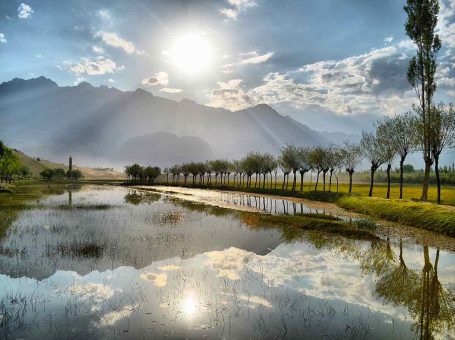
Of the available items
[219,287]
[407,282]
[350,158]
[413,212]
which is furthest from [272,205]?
[219,287]

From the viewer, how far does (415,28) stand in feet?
204

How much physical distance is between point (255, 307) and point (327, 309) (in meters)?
3.59

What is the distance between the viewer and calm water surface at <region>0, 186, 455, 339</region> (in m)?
14.7

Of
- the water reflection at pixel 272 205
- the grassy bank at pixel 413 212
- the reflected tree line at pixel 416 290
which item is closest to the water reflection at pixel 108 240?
the reflected tree line at pixel 416 290

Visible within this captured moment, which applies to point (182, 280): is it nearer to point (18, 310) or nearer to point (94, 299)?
point (94, 299)

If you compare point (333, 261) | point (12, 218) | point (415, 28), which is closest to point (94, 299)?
point (333, 261)

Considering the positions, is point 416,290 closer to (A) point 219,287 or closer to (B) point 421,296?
(B) point 421,296

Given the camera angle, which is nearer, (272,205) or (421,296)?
(421,296)

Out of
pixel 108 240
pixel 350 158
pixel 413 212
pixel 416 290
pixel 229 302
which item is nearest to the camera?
pixel 229 302

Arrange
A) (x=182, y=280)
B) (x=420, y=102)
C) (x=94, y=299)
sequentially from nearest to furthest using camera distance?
(x=94, y=299), (x=182, y=280), (x=420, y=102)

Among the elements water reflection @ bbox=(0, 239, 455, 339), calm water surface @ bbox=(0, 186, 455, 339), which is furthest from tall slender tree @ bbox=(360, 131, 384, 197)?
water reflection @ bbox=(0, 239, 455, 339)

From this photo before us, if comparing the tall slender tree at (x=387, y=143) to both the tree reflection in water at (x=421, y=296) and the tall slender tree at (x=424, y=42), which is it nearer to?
the tall slender tree at (x=424, y=42)

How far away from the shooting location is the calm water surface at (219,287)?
14.7 metres

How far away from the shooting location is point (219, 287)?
64.7 ft
